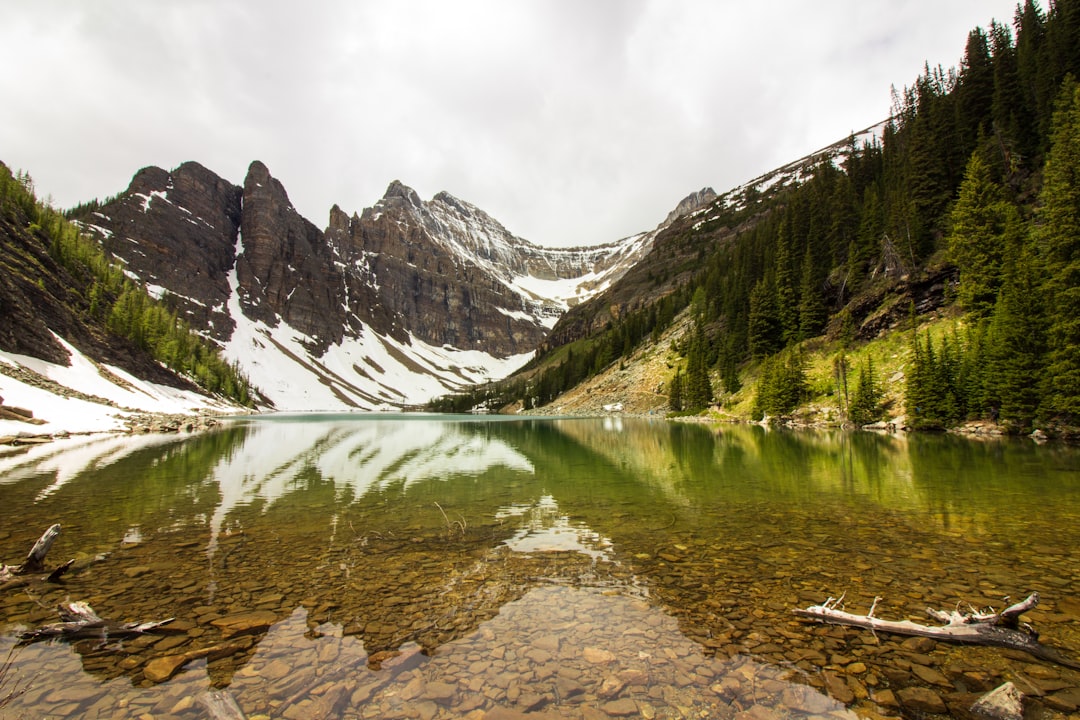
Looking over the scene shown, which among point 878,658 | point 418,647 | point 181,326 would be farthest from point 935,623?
point 181,326

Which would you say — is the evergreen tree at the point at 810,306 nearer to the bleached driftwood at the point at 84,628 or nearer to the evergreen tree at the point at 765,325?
the evergreen tree at the point at 765,325

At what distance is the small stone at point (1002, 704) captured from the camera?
16.6 ft

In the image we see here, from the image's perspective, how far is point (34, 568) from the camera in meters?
9.92

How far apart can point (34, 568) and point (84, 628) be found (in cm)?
438

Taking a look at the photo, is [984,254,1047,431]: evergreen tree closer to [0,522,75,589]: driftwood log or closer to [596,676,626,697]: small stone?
[596,676,626,697]: small stone

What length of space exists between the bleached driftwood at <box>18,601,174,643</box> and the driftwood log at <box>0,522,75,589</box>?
7.87ft

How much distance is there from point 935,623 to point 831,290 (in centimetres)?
8002

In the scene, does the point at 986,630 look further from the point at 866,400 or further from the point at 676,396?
the point at 676,396

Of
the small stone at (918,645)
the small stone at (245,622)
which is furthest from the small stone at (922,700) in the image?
the small stone at (245,622)

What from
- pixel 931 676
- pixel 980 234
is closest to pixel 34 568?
pixel 931 676

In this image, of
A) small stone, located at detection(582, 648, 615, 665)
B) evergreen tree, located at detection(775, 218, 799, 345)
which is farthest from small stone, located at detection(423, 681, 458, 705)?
evergreen tree, located at detection(775, 218, 799, 345)

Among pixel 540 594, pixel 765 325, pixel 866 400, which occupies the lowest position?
pixel 540 594

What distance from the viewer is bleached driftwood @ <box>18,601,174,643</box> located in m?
7.16

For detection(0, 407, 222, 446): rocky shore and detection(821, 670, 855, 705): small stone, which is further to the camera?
detection(0, 407, 222, 446): rocky shore
